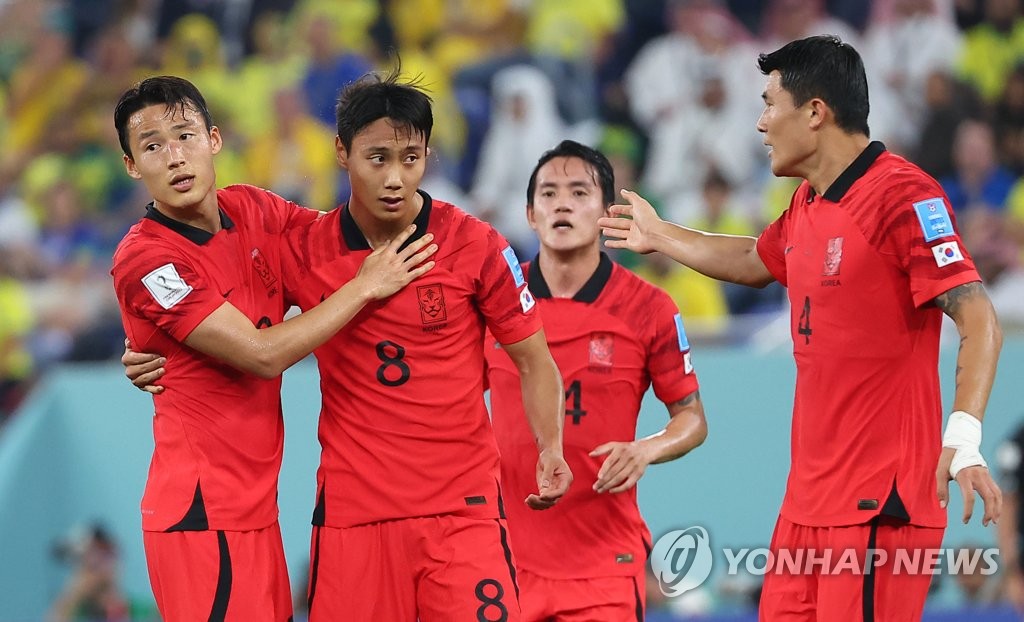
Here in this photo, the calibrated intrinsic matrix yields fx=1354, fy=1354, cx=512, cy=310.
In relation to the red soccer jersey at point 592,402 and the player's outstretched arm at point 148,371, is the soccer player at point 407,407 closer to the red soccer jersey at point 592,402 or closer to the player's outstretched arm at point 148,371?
the player's outstretched arm at point 148,371

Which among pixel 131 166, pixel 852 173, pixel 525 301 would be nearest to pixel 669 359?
pixel 525 301

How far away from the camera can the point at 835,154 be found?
4328 mm

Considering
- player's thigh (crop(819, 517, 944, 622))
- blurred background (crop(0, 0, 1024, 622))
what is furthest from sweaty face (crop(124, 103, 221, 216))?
blurred background (crop(0, 0, 1024, 622))

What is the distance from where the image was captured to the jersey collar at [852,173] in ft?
13.9

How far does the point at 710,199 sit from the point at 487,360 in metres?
5.05

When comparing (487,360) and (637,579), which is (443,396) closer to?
(487,360)

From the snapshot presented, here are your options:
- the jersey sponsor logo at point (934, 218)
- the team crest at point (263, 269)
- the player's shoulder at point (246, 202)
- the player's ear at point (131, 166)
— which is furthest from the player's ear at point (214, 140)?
the jersey sponsor logo at point (934, 218)

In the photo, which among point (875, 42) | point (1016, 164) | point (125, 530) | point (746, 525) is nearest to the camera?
point (746, 525)

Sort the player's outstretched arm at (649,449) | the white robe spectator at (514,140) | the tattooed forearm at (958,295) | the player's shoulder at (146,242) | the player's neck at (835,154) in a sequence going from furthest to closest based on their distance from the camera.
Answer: the white robe spectator at (514,140), the player's outstretched arm at (649,449), the player's neck at (835,154), the player's shoulder at (146,242), the tattooed forearm at (958,295)

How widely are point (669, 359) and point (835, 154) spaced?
113 cm

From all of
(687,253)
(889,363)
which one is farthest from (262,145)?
(889,363)

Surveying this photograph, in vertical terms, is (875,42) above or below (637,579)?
above

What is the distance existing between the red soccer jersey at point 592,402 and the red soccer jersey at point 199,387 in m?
1.05

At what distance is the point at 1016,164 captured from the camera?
952 centimetres
